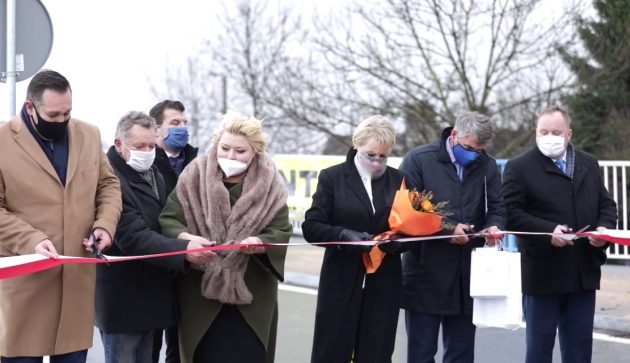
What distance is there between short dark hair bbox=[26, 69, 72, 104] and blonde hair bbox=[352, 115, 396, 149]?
71.3 inches

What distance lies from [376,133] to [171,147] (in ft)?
5.86

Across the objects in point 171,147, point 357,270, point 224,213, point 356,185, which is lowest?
point 357,270

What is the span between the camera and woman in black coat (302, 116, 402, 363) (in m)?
5.77

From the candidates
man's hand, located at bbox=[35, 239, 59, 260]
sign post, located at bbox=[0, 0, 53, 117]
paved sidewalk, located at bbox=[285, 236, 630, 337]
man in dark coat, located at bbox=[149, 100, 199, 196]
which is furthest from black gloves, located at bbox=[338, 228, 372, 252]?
paved sidewalk, located at bbox=[285, 236, 630, 337]

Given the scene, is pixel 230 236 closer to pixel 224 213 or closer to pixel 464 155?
pixel 224 213

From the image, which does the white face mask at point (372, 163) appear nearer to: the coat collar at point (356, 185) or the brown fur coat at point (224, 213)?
the coat collar at point (356, 185)

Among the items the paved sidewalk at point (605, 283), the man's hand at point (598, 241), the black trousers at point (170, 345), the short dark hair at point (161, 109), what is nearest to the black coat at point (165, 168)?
the short dark hair at point (161, 109)

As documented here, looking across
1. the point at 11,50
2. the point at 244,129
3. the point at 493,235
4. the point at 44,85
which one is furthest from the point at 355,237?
the point at 11,50

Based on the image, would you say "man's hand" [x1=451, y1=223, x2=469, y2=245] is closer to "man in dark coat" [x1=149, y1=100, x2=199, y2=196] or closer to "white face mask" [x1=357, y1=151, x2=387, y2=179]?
"white face mask" [x1=357, y1=151, x2=387, y2=179]

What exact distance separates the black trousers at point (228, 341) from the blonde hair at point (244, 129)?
93 centimetres

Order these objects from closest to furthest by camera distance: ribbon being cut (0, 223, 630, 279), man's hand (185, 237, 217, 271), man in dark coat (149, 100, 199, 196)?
ribbon being cut (0, 223, 630, 279)
man's hand (185, 237, 217, 271)
man in dark coat (149, 100, 199, 196)

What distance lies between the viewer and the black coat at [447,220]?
6.20 m

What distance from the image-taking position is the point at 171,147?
686cm

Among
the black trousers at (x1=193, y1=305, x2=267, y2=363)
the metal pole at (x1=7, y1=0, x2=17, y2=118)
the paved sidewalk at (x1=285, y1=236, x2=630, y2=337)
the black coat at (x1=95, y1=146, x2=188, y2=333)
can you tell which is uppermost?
the metal pole at (x1=7, y1=0, x2=17, y2=118)
